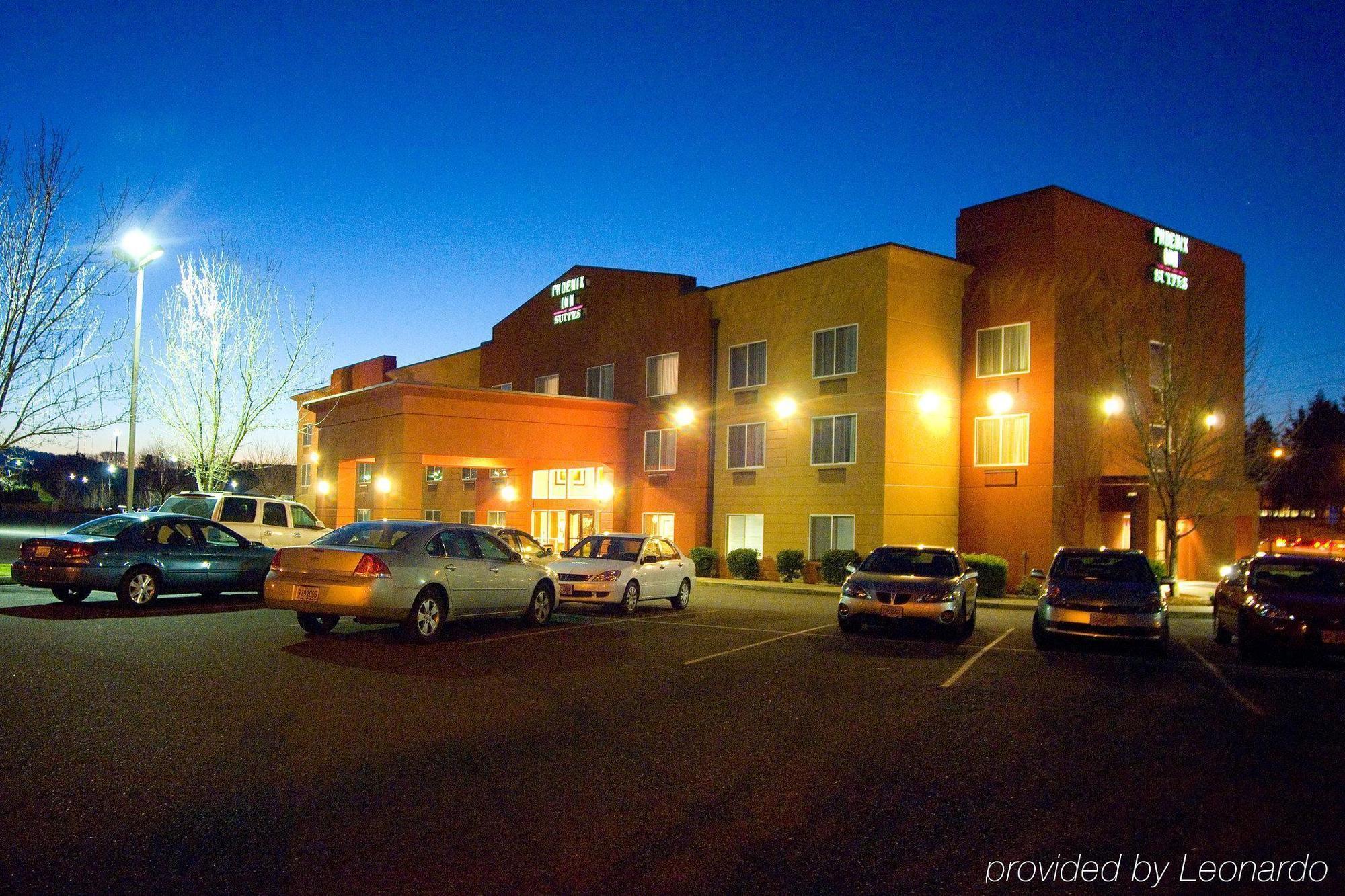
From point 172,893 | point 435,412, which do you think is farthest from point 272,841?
point 435,412

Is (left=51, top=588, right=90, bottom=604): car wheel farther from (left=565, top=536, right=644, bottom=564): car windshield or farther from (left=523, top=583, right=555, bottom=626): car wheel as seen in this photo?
(left=565, top=536, right=644, bottom=564): car windshield

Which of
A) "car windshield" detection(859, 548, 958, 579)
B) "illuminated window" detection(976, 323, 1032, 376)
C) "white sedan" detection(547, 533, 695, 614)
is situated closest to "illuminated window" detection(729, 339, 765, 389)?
"illuminated window" detection(976, 323, 1032, 376)

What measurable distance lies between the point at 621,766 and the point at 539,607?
8414 millimetres

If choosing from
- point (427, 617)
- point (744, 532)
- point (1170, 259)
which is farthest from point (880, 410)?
point (427, 617)

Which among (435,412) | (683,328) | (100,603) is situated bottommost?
(100,603)

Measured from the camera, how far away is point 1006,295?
93.9 feet

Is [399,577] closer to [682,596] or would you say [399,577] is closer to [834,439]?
[682,596]

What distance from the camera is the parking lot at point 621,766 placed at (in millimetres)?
5035

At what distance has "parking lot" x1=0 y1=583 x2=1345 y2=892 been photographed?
198 inches

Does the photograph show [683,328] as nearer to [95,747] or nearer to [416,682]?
[416,682]

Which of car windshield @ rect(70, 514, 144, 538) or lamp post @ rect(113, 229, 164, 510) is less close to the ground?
lamp post @ rect(113, 229, 164, 510)

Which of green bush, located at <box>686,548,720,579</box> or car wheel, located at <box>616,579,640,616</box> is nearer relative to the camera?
car wheel, located at <box>616,579,640,616</box>

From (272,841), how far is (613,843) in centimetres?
175

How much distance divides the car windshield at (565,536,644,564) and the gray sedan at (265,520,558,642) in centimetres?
395
